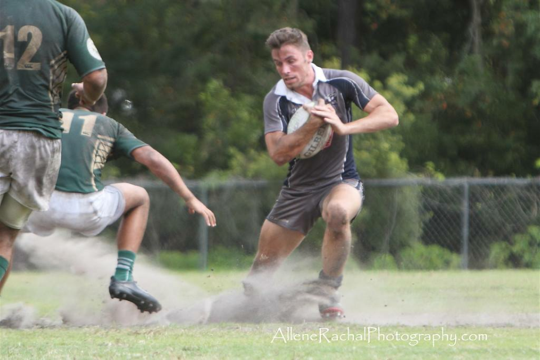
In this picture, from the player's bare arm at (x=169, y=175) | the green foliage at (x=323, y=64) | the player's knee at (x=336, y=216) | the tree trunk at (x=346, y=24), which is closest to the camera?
the player's bare arm at (x=169, y=175)

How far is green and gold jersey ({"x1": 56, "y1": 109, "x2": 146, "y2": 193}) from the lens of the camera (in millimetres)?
6617

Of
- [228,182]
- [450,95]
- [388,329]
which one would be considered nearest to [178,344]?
[388,329]

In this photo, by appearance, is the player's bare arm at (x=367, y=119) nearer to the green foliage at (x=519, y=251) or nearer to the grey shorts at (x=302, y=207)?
the grey shorts at (x=302, y=207)

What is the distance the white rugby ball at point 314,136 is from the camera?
6.61 meters

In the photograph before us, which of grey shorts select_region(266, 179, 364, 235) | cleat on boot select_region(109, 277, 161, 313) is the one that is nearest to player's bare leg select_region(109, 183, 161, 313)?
cleat on boot select_region(109, 277, 161, 313)

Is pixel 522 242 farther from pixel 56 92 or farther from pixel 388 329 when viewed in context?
pixel 56 92

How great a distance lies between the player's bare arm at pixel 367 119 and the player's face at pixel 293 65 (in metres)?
0.40

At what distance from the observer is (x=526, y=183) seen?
47.4 feet

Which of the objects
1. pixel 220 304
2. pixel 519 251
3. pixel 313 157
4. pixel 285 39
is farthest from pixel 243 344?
pixel 519 251

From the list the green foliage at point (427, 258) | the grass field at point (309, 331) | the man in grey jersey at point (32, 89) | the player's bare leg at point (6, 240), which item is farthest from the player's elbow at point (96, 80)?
the green foliage at point (427, 258)

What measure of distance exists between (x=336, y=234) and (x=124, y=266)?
4.89 ft

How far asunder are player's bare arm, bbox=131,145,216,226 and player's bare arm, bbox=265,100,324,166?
26.7 inches

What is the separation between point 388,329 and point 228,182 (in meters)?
9.48

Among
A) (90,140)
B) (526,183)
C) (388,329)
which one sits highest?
(90,140)
